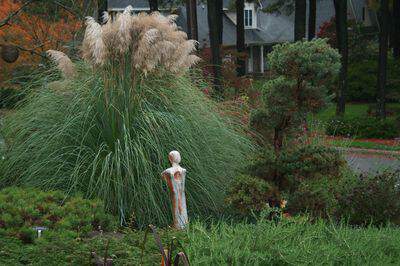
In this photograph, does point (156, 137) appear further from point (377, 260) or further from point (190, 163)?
point (377, 260)

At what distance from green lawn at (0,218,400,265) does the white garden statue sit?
128cm

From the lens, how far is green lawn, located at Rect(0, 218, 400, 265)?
549cm

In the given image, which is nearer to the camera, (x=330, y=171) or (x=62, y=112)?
(x=330, y=171)

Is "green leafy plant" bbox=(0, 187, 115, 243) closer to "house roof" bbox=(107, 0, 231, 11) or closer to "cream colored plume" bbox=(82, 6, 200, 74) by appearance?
"cream colored plume" bbox=(82, 6, 200, 74)

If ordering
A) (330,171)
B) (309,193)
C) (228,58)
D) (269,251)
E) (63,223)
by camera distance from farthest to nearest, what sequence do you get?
(228,58), (330,171), (309,193), (63,223), (269,251)

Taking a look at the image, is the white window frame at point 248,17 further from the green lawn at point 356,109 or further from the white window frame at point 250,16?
the green lawn at point 356,109

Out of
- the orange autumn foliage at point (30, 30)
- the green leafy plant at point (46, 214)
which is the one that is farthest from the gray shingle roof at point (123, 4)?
the green leafy plant at point (46, 214)

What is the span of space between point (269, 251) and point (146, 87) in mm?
4144

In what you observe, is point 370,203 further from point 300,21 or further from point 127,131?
point 300,21

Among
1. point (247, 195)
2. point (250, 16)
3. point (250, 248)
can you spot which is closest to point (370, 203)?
point (247, 195)

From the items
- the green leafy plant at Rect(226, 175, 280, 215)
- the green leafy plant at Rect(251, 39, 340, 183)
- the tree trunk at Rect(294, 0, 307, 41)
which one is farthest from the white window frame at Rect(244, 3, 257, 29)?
the green leafy plant at Rect(226, 175, 280, 215)

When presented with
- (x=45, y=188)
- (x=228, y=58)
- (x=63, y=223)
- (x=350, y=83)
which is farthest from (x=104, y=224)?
(x=350, y=83)

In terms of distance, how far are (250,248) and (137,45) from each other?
4.17m

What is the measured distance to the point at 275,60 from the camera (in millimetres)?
8938
